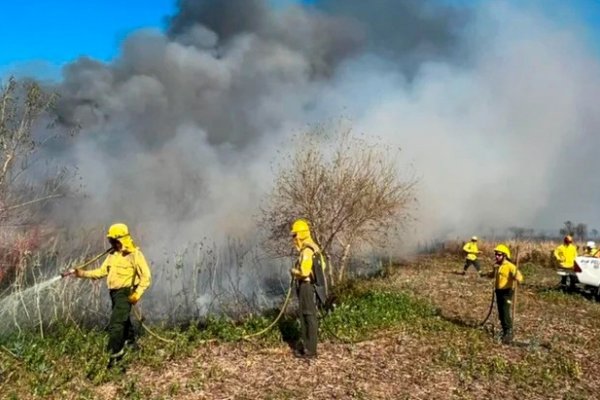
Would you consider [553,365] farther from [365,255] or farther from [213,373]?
[365,255]

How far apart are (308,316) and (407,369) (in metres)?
1.69

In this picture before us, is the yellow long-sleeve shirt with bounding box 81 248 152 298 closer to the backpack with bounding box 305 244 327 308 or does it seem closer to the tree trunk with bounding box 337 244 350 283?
the backpack with bounding box 305 244 327 308

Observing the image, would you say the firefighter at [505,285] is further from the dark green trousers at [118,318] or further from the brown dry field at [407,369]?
the dark green trousers at [118,318]

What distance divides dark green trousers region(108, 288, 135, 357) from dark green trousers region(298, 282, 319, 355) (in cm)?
252

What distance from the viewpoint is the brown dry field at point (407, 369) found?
7.70 meters

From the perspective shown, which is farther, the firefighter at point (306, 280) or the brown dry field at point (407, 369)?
the firefighter at point (306, 280)

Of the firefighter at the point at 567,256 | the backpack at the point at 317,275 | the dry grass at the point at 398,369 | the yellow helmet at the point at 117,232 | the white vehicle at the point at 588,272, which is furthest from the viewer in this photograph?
the firefighter at the point at 567,256

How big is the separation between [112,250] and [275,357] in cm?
295

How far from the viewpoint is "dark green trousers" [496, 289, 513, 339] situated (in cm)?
1023

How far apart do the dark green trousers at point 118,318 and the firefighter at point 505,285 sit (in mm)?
6382

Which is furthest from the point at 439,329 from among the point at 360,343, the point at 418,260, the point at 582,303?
the point at 418,260

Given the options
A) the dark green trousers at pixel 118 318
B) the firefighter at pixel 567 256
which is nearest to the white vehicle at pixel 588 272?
the firefighter at pixel 567 256

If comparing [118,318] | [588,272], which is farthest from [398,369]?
[588,272]

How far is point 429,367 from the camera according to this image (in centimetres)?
878
